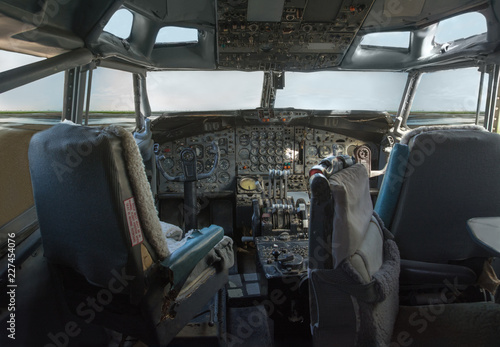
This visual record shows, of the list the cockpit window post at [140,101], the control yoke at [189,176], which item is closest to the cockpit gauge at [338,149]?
the control yoke at [189,176]

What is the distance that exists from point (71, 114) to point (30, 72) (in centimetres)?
70

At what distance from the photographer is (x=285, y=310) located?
2010 millimetres

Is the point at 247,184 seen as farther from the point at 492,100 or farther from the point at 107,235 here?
the point at 107,235

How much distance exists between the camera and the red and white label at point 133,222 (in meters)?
1.19

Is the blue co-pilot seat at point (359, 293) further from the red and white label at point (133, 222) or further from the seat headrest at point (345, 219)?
the red and white label at point (133, 222)

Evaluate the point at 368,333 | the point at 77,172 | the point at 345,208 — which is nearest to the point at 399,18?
the point at 345,208

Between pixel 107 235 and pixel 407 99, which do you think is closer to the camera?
pixel 107 235

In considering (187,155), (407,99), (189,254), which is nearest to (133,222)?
(189,254)

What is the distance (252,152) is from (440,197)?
2.47 meters

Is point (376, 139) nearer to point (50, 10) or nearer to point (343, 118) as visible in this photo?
point (343, 118)

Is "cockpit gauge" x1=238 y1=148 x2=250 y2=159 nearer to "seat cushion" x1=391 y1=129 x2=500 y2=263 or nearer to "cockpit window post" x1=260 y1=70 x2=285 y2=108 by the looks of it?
"cockpit window post" x1=260 y1=70 x2=285 y2=108

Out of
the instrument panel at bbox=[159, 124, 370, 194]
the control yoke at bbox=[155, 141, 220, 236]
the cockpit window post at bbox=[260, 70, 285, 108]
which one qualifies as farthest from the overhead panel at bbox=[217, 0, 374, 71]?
the control yoke at bbox=[155, 141, 220, 236]

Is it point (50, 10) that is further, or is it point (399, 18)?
point (399, 18)

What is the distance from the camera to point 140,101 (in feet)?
11.8
